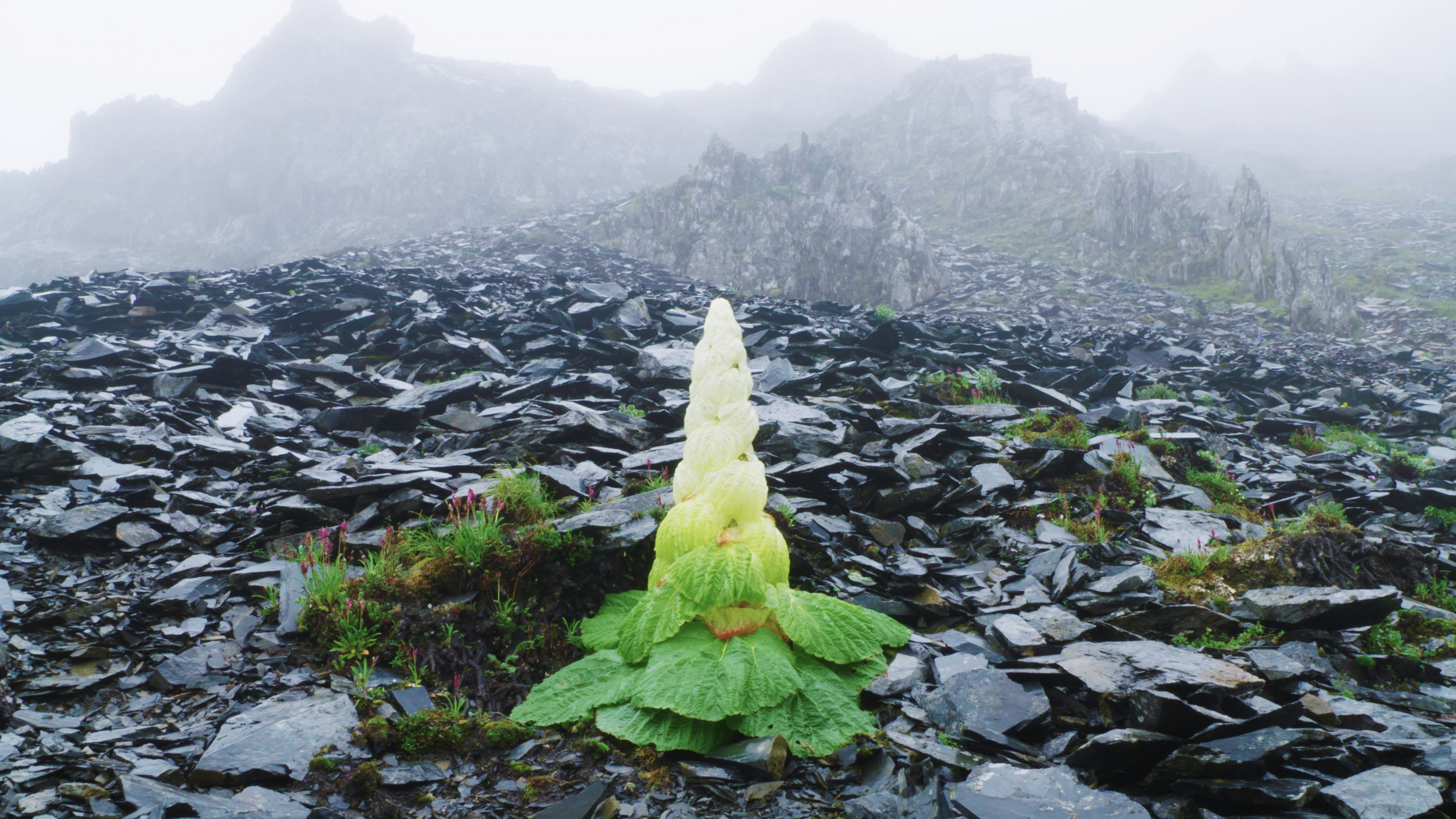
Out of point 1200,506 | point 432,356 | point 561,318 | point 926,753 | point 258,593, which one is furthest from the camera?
point 561,318

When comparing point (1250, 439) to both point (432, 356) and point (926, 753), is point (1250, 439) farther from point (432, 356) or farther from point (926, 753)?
point (432, 356)

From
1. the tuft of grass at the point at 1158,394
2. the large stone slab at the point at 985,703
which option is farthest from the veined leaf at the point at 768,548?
the tuft of grass at the point at 1158,394

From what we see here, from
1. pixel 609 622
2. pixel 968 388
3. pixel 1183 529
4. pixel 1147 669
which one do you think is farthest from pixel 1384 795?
pixel 968 388

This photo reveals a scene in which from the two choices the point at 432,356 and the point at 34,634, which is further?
the point at 432,356

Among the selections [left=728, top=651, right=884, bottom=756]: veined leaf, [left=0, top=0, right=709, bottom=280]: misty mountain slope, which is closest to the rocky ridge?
[left=728, top=651, right=884, bottom=756]: veined leaf

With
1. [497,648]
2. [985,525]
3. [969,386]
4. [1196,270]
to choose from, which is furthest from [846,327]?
[1196,270]

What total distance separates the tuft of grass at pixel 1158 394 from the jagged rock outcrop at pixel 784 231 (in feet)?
72.2

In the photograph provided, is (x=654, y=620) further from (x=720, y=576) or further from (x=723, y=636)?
(x=720, y=576)

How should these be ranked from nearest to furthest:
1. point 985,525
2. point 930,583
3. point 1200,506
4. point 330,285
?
1. point 930,583
2. point 985,525
3. point 1200,506
4. point 330,285

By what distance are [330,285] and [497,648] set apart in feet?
55.0

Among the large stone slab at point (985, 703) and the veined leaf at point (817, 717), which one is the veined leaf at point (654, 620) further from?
the large stone slab at point (985, 703)

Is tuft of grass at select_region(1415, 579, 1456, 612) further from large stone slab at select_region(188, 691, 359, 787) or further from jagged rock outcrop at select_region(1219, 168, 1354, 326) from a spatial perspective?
jagged rock outcrop at select_region(1219, 168, 1354, 326)

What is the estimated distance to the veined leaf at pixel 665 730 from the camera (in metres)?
3.57

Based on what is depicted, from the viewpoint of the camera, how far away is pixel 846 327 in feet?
60.5
